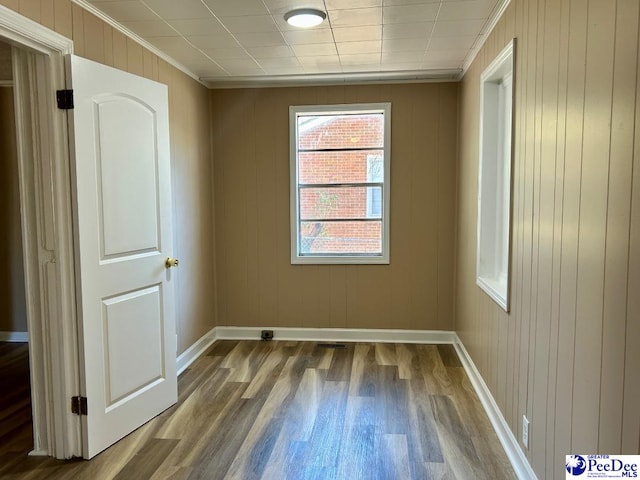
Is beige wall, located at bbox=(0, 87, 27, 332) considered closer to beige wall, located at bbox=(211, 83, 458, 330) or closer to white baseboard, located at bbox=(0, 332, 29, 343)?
white baseboard, located at bbox=(0, 332, 29, 343)

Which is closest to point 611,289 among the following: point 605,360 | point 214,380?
point 605,360

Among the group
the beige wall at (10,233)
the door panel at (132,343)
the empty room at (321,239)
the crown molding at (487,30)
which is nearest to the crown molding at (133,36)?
the empty room at (321,239)

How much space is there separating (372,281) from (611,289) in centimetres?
295

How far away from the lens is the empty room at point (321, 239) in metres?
1.54

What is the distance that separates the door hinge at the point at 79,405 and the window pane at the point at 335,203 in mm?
2475

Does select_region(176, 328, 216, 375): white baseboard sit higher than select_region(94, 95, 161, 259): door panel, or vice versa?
select_region(94, 95, 161, 259): door panel

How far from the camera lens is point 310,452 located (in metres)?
2.38

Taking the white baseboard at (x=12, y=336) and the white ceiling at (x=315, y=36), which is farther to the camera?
the white baseboard at (x=12, y=336)

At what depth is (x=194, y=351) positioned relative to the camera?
386 centimetres

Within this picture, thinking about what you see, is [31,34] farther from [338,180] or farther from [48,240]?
[338,180]

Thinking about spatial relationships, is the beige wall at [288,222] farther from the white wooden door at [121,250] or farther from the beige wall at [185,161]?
the white wooden door at [121,250]

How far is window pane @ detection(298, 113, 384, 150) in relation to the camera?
163 inches

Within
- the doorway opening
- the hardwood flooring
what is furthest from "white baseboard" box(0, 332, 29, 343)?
the hardwood flooring

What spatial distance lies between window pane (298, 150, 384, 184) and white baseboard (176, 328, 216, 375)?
5.71 feet
